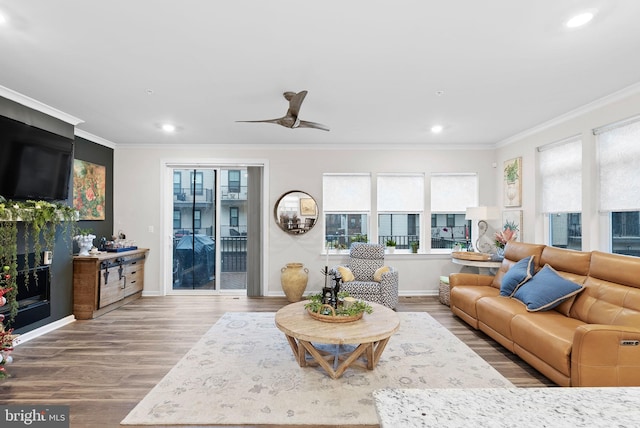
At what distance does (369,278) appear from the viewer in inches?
198

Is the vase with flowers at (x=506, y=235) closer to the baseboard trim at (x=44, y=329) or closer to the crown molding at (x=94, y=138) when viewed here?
the baseboard trim at (x=44, y=329)

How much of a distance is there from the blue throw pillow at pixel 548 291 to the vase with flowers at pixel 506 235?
161cm

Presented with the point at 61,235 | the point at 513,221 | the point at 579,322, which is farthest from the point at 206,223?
the point at 579,322

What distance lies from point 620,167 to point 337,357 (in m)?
3.63

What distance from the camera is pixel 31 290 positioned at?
380cm

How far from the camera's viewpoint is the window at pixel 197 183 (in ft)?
19.1

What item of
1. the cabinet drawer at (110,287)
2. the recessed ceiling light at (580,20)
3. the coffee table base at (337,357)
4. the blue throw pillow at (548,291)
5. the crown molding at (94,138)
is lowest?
the coffee table base at (337,357)

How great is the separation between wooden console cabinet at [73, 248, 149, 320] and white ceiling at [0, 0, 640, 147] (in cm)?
195

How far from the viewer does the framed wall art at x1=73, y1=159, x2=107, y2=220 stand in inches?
186

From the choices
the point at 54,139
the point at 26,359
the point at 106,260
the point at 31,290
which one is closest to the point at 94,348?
the point at 26,359

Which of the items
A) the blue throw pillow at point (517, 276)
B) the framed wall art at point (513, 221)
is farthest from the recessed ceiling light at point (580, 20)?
the framed wall art at point (513, 221)

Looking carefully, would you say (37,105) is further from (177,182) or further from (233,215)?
(233,215)

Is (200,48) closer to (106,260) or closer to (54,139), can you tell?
(54,139)

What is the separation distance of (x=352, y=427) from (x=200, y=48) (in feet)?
9.71
